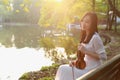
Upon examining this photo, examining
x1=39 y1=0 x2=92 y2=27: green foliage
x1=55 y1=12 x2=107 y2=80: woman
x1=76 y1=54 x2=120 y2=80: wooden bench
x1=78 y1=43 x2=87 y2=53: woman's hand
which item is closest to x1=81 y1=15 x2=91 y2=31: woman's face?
x1=55 y1=12 x2=107 y2=80: woman

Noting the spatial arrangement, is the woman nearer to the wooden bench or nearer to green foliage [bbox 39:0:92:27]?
the wooden bench

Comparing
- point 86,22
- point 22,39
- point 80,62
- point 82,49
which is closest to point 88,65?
point 80,62

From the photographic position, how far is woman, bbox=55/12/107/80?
3.96m

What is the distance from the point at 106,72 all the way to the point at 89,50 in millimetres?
381

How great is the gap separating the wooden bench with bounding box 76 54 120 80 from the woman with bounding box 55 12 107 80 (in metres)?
0.17

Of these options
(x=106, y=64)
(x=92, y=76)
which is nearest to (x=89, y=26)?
(x=106, y=64)

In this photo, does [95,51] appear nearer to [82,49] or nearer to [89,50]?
[89,50]

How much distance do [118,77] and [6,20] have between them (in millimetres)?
99279

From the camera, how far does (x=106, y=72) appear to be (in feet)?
12.6

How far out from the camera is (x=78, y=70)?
397 cm

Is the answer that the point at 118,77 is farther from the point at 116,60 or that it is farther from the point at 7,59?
the point at 7,59

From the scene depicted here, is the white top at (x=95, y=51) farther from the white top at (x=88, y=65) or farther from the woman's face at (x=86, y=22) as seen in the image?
the woman's face at (x=86, y=22)

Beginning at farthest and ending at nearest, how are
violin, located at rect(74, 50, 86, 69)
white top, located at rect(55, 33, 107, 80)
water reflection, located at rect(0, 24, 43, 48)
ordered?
water reflection, located at rect(0, 24, 43, 48)
violin, located at rect(74, 50, 86, 69)
white top, located at rect(55, 33, 107, 80)

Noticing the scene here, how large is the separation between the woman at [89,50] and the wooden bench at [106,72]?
17 centimetres
